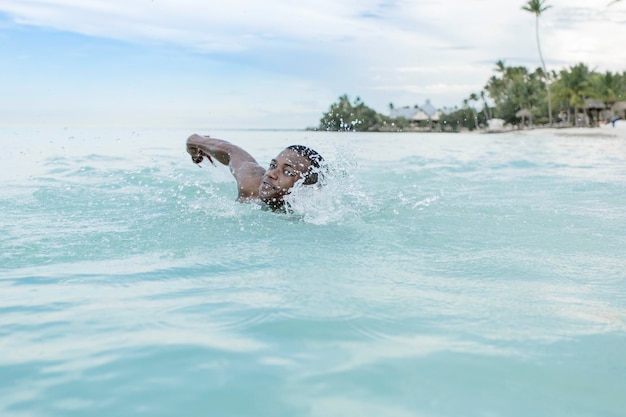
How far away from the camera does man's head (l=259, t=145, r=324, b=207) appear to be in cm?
514

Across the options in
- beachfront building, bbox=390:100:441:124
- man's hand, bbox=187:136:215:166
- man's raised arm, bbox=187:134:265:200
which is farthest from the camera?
beachfront building, bbox=390:100:441:124

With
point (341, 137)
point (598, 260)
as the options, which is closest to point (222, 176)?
point (341, 137)

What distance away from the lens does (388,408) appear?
5.85 ft

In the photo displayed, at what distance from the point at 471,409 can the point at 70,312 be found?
1.76 metres

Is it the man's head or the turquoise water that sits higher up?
the man's head

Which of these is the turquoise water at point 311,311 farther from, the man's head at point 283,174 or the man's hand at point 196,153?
the man's hand at point 196,153

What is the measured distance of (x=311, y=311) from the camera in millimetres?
2596

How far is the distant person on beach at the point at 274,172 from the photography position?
5152 millimetres

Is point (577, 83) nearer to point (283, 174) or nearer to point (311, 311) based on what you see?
point (283, 174)

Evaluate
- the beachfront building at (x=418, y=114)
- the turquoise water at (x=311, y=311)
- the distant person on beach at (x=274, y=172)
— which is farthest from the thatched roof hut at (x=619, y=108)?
the distant person on beach at (x=274, y=172)

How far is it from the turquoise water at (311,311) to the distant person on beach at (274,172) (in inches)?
7.1

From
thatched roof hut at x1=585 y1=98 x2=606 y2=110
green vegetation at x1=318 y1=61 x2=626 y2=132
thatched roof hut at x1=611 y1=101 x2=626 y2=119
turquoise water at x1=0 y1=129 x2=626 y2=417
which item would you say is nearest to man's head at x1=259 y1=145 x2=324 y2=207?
turquoise water at x1=0 y1=129 x2=626 y2=417

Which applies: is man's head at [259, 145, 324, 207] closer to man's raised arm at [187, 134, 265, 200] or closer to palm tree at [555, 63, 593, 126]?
man's raised arm at [187, 134, 265, 200]

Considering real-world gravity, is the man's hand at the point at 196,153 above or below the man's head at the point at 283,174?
above
